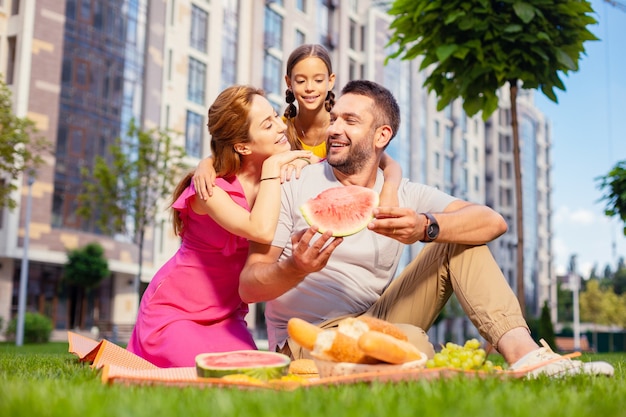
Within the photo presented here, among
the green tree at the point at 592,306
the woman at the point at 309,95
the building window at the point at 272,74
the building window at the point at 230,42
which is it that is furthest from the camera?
the green tree at the point at 592,306

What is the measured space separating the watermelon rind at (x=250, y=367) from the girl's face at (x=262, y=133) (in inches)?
73.7

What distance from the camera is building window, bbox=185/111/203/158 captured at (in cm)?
3788

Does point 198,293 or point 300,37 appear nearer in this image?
point 198,293

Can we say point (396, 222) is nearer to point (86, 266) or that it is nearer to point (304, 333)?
point (304, 333)

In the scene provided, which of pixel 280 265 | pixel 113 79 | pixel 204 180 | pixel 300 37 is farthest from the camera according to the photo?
pixel 300 37

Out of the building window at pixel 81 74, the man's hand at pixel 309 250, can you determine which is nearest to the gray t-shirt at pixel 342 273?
the man's hand at pixel 309 250

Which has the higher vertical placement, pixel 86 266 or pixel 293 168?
pixel 293 168

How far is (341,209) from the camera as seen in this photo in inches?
160

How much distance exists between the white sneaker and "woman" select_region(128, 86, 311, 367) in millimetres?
1825

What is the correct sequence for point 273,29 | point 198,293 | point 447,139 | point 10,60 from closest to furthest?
point 198,293, point 10,60, point 273,29, point 447,139

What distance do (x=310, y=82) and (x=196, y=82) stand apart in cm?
3338

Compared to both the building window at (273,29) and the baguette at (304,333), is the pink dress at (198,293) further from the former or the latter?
the building window at (273,29)

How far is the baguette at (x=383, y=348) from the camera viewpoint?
327 centimetres

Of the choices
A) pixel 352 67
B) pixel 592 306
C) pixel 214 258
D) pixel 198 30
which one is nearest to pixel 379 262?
pixel 214 258
